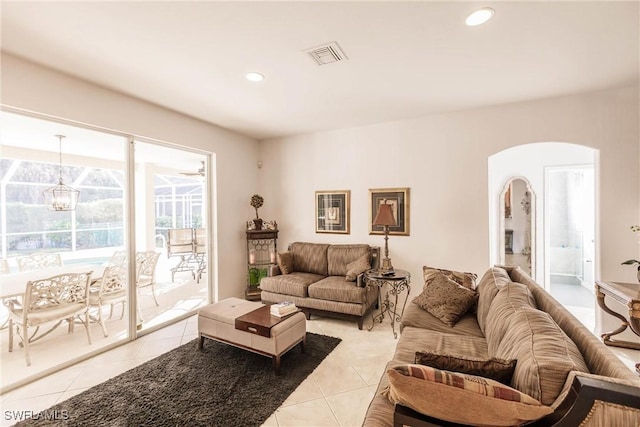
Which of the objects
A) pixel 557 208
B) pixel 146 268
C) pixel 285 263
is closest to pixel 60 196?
pixel 146 268

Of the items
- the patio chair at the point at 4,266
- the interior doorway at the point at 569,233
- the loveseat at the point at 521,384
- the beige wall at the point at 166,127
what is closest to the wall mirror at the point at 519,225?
the interior doorway at the point at 569,233

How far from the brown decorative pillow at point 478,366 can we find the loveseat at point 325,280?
6.81 feet

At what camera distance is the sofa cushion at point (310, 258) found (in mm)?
4156

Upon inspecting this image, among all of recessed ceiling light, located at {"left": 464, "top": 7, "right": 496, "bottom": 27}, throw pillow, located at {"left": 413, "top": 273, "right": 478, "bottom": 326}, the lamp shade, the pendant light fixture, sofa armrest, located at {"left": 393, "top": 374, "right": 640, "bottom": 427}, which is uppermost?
recessed ceiling light, located at {"left": 464, "top": 7, "right": 496, "bottom": 27}

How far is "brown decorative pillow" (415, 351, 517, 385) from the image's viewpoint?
120 centimetres

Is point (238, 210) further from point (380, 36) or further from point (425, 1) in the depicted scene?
point (425, 1)

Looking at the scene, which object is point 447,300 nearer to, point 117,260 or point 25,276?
point 117,260

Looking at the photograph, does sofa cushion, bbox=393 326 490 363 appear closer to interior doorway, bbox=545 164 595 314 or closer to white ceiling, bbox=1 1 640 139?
white ceiling, bbox=1 1 640 139

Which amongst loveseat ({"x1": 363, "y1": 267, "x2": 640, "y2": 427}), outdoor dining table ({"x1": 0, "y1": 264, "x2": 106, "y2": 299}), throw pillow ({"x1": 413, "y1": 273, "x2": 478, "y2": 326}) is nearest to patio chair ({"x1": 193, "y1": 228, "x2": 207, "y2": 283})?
outdoor dining table ({"x1": 0, "y1": 264, "x2": 106, "y2": 299})

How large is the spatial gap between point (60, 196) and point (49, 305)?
1.07 m

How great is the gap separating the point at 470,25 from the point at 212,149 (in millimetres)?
3436

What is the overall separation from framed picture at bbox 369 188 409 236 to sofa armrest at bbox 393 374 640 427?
3.01 m

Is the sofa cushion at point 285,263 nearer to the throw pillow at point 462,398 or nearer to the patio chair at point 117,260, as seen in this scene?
the patio chair at point 117,260

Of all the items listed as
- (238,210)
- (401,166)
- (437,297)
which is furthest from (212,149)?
(437,297)
